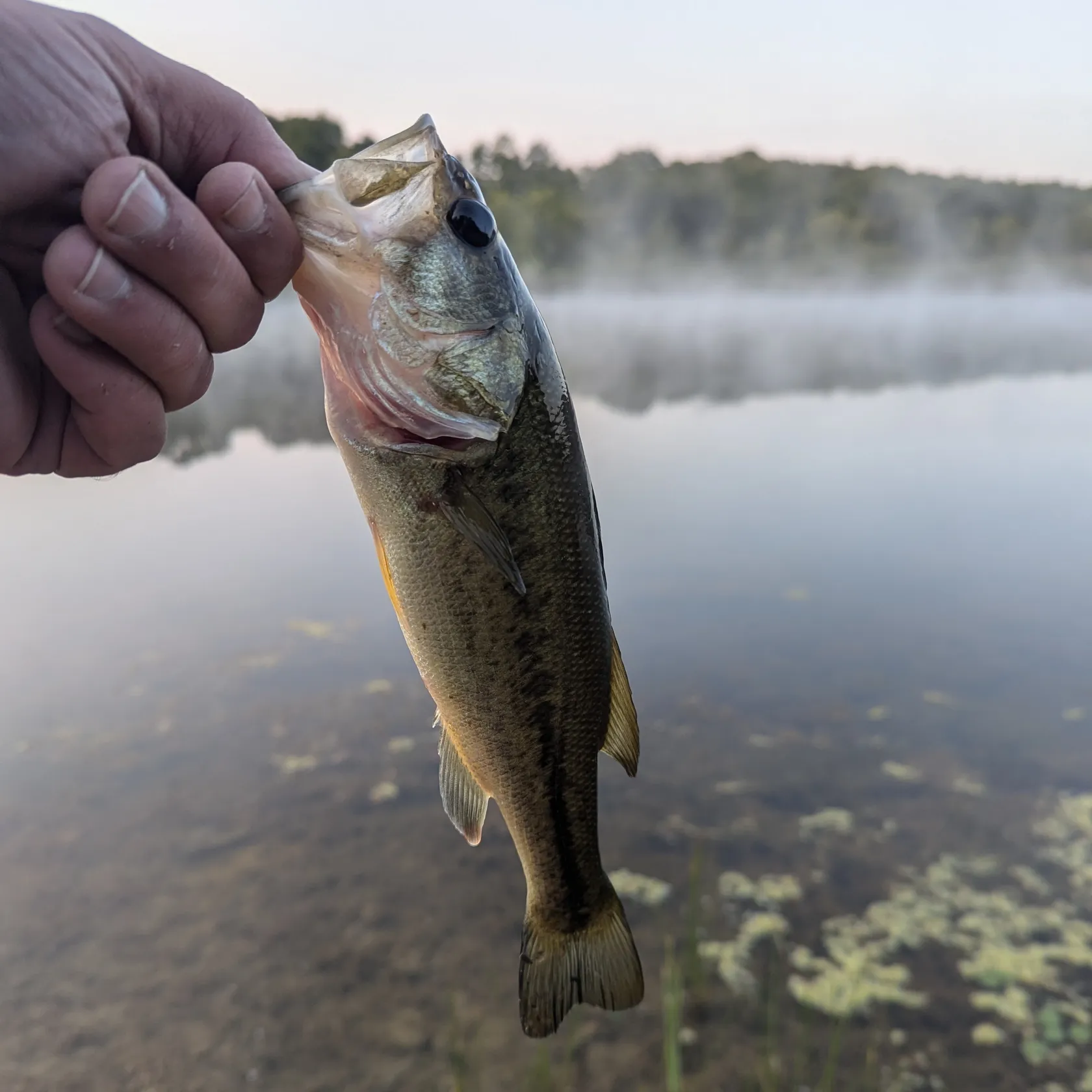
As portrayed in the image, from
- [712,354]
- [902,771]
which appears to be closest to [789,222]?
[712,354]

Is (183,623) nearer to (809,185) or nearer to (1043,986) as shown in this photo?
(1043,986)

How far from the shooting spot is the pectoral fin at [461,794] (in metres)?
1.99

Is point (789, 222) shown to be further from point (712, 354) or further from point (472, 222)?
point (472, 222)

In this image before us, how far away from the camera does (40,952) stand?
13.2 feet

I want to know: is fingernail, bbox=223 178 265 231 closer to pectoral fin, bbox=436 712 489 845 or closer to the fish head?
the fish head

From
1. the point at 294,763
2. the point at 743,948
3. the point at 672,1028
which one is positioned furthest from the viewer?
the point at 294,763

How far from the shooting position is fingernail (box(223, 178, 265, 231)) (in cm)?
152

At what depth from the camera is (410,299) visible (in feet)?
5.45

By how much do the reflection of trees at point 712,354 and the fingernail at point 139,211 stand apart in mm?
12264

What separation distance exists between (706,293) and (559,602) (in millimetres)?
62313

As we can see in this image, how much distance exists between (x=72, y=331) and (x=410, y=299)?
0.64m

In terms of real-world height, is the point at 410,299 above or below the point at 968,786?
above

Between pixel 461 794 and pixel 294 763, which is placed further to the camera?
pixel 294 763

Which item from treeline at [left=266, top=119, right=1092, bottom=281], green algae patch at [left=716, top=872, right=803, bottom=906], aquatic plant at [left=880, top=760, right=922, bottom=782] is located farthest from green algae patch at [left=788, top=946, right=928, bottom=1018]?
treeline at [left=266, top=119, right=1092, bottom=281]
